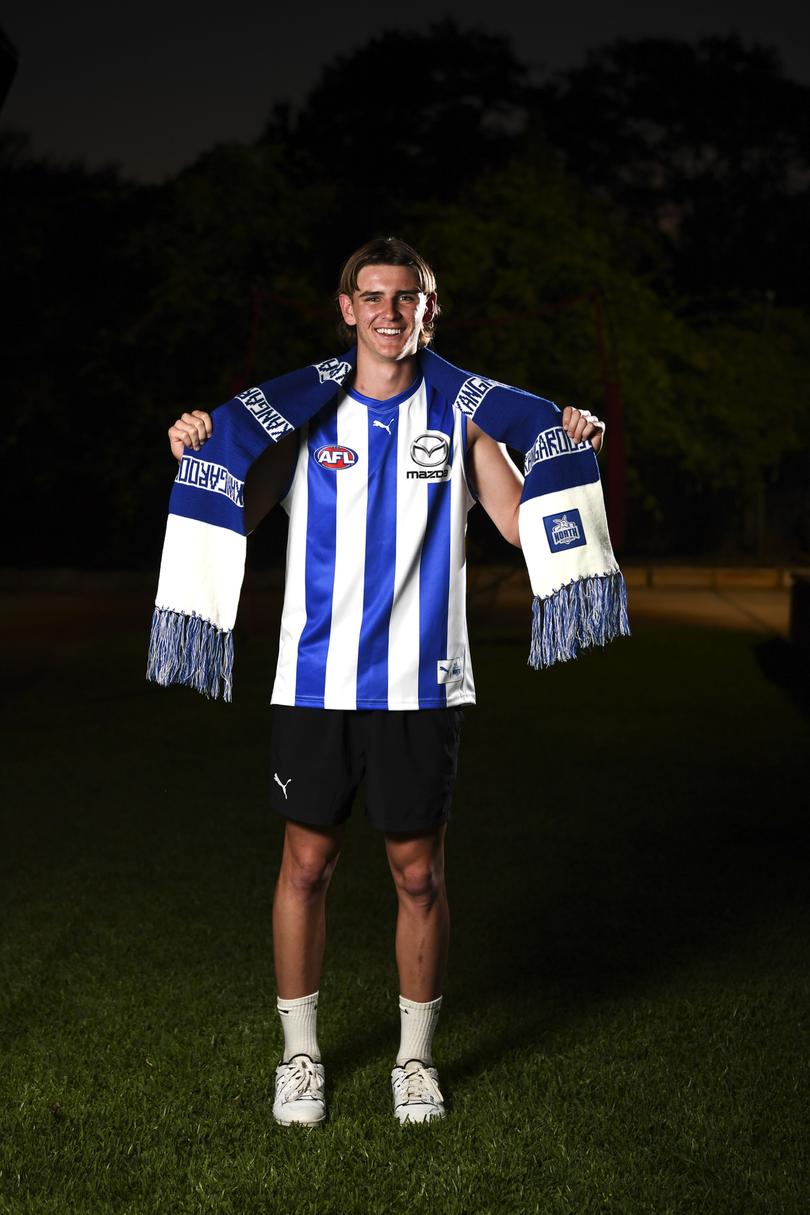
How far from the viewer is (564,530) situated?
133 inches

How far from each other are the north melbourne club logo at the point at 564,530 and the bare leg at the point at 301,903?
2.64 ft

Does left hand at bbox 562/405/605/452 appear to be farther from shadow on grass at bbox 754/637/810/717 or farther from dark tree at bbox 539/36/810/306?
dark tree at bbox 539/36/810/306

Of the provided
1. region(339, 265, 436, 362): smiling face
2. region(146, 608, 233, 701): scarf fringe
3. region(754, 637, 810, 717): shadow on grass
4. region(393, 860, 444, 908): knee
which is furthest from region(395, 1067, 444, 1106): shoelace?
region(754, 637, 810, 717): shadow on grass

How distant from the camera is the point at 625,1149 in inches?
131

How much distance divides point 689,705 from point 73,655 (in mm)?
5084

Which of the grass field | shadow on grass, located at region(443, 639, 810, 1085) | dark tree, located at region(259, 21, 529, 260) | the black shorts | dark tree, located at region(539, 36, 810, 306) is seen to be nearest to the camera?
the grass field

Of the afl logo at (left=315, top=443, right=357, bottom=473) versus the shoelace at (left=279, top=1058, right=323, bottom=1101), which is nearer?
the afl logo at (left=315, top=443, right=357, bottom=473)

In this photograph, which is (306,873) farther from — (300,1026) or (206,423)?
(206,423)

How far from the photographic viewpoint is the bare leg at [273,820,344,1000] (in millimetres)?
3391

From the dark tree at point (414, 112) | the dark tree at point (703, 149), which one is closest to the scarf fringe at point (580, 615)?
the dark tree at point (414, 112)

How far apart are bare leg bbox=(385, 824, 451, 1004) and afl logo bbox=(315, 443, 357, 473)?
83cm

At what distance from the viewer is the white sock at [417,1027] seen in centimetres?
349

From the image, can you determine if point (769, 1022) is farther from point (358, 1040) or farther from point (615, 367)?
point (615, 367)

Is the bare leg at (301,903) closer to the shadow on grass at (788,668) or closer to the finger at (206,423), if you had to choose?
the finger at (206,423)
